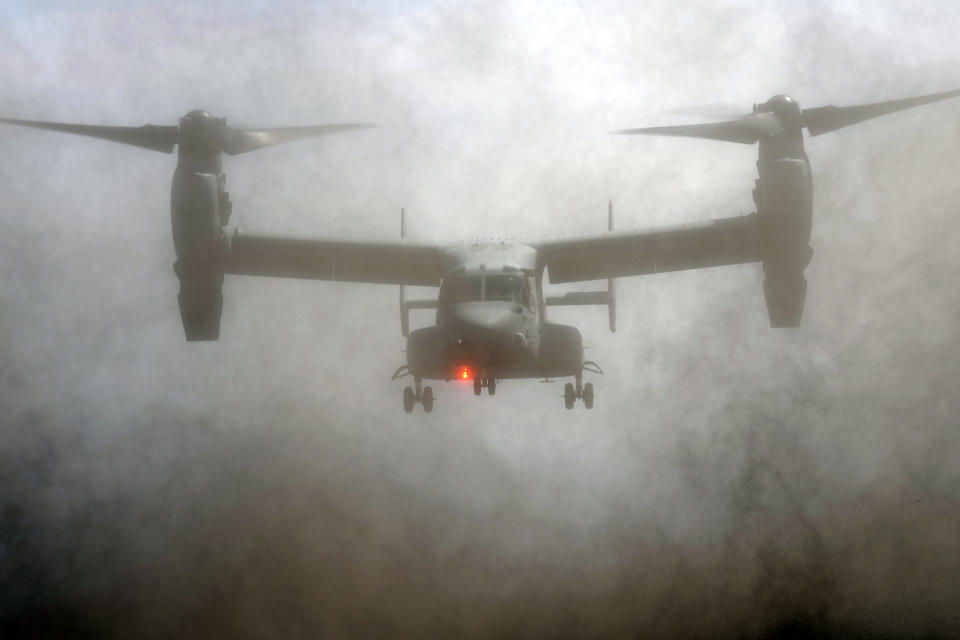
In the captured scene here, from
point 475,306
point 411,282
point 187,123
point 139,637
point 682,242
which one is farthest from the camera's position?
point 139,637

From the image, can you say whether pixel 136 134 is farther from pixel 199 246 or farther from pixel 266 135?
pixel 199 246

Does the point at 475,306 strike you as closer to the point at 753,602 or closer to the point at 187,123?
the point at 187,123

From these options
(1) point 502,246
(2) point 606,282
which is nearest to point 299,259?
(1) point 502,246

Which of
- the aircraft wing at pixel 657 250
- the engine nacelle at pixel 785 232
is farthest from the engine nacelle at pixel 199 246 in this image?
the engine nacelle at pixel 785 232

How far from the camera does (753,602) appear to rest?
21594mm

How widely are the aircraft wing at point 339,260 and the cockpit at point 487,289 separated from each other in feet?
3.59

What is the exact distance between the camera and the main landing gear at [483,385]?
14539 mm

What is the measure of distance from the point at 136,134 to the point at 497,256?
607 cm

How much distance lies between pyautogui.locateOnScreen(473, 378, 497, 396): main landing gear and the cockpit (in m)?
1.18

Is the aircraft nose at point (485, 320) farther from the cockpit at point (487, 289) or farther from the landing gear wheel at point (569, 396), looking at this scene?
the landing gear wheel at point (569, 396)

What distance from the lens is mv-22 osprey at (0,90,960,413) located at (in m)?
14.6

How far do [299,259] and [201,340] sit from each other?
2627mm

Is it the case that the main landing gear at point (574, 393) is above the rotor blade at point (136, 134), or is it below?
below

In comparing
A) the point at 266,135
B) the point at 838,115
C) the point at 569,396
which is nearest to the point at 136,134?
the point at 266,135
